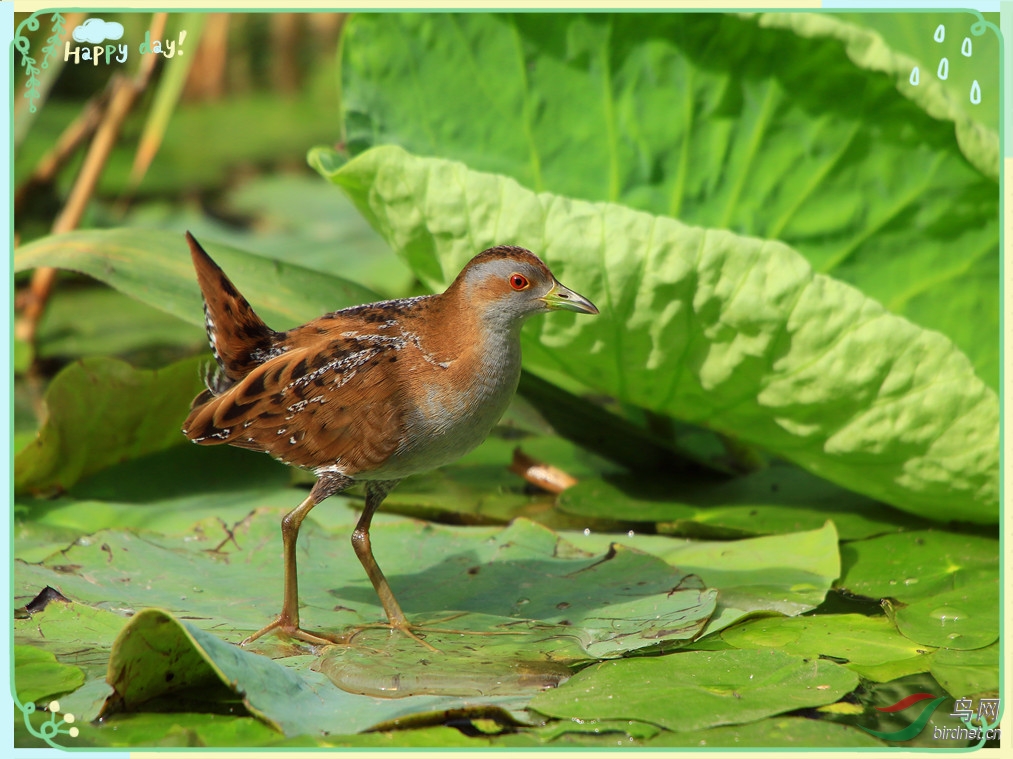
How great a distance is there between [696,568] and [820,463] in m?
0.56

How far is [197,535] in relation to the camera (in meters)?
3.07

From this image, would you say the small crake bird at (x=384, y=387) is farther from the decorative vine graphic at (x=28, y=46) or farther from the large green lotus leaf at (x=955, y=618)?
the large green lotus leaf at (x=955, y=618)

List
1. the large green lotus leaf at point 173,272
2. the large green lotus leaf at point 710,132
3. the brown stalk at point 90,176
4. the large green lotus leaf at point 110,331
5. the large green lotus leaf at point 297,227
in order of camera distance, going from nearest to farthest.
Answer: the large green lotus leaf at point 173,272, the large green lotus leaf at point 710,132, the brown stalk at point 90,176, the large green lotus leaf at point 110,331, the large green lotus leaf at point 297,227

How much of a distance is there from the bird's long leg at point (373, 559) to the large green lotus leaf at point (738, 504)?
29.3 inches

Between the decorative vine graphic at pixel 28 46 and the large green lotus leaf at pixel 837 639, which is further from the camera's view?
the decorative vine graphic at pixel 28 46

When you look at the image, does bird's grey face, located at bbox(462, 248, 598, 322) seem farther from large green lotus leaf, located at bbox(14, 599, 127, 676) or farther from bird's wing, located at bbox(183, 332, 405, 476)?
large green lotus leaf, located at bbox(14, 599, 127, 676)

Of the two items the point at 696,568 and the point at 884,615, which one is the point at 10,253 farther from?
the point at 884,615

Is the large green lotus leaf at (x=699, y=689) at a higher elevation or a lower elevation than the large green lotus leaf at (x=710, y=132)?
lower

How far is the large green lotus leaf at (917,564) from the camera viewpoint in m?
2.88

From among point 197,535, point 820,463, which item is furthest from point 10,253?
point 820,463

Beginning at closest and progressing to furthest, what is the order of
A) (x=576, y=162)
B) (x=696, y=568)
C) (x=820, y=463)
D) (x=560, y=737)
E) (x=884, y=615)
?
(x=560, y=737) < (x=884, y=615) < (x=696, y=568) < (x=820, y=463) < (x=576, y=162)

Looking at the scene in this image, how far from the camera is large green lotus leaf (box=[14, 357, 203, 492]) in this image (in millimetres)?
3262

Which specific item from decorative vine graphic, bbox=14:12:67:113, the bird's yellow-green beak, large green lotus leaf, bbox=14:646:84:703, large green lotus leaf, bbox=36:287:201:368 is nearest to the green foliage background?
large green lotus leaf, bbox=14:646:84:703

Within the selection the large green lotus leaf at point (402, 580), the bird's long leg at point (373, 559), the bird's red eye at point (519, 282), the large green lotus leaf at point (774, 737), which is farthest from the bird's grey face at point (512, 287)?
the large green lotus leaf at point (774, 737)
